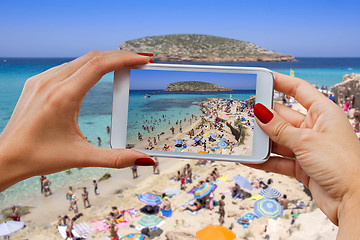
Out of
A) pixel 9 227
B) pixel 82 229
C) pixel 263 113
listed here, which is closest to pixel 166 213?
pixel 82 229

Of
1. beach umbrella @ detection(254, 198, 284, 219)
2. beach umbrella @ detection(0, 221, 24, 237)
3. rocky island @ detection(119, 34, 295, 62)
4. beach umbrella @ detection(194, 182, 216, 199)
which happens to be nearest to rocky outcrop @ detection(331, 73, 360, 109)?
beach umbrella @ detection(254, 198, 284, 219)

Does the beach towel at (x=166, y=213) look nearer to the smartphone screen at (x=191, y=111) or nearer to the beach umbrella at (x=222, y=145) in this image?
the smartphone screen at (x=191, y=111)

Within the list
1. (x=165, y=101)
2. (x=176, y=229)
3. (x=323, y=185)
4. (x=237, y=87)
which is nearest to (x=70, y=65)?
(x=165, y=101)

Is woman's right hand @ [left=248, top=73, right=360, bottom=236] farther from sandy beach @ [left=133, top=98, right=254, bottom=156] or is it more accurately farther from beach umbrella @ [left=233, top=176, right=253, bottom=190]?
beach umbrella @ [left=233, top=176, right=253, bottom=190]

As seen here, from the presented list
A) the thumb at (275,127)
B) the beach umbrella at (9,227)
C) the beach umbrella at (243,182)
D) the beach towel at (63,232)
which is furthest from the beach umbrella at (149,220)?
the thumb at (275,127)

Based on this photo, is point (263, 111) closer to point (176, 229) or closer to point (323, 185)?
point (323, 185)

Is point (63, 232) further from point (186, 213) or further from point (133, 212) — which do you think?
point (186, 213)
